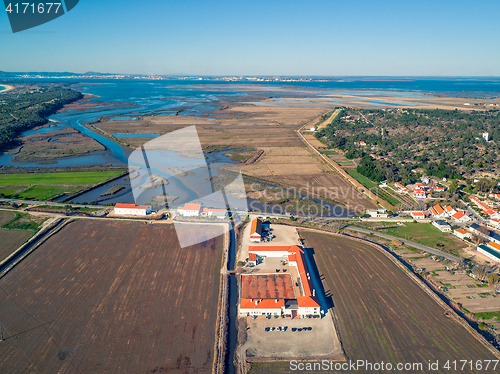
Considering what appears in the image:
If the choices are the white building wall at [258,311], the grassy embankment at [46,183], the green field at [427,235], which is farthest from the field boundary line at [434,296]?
the grassy embankment at [46,183]

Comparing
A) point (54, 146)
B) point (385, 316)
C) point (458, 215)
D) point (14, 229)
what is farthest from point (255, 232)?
point (54, 146)

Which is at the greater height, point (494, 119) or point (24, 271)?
point (494, 119)

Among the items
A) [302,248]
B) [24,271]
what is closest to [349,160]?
[302,248]

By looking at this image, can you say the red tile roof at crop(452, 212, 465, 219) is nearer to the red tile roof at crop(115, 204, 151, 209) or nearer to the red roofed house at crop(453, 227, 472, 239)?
the red roofed house at crop(453, 227, 472, 239)

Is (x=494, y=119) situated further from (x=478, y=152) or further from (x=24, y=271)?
(x=24, y=271)

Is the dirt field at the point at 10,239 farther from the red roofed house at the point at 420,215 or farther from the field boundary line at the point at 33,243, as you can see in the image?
the red roofed house at the point at 420,215
